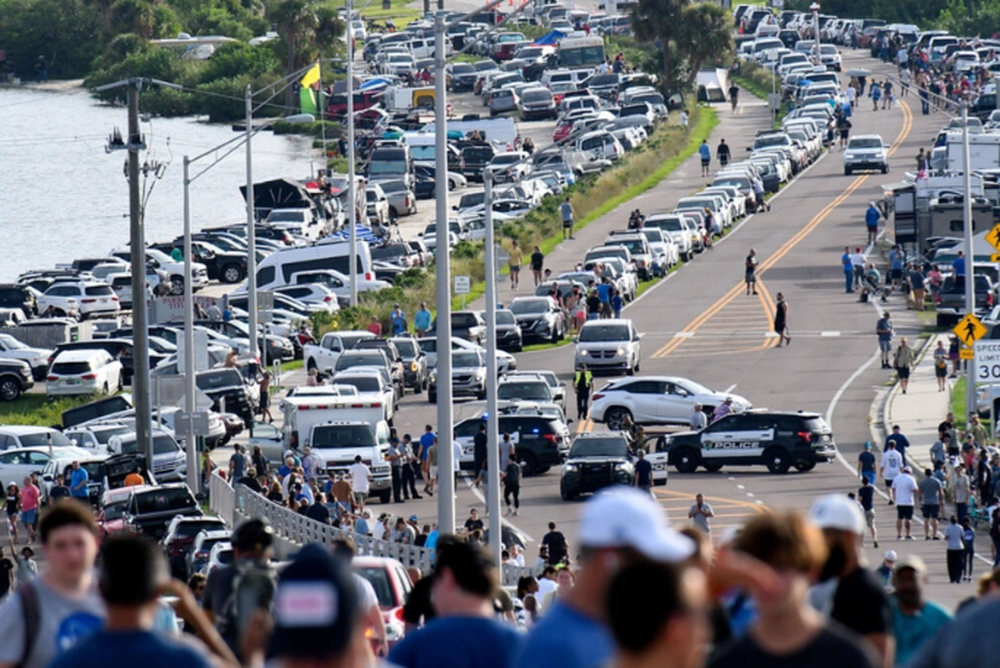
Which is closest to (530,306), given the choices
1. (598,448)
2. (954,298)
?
(954,298)

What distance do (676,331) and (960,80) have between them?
47501 millimetres

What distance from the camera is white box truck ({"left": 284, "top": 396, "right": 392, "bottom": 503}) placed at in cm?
3778

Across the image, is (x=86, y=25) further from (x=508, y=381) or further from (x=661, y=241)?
(x=508, y=381)

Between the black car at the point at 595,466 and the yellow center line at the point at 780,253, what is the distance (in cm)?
1415

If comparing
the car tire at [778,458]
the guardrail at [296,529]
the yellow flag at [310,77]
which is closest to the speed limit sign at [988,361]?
the car tire at [778,458]

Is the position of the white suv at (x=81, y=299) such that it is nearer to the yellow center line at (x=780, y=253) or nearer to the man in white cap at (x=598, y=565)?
the yellow center line at (x=780, y=253)

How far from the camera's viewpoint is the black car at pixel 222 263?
73.0 metres

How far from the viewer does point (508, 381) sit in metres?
43.2

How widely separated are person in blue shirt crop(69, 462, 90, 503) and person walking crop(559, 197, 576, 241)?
3417cm

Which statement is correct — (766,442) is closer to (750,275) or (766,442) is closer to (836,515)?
(750,275)

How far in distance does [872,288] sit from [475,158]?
36.2 metres

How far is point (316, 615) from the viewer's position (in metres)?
6.03

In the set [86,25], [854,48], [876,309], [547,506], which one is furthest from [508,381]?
[86,25]

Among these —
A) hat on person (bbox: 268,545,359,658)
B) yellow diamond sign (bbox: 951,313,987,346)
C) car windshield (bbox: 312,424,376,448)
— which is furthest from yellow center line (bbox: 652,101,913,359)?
hat on person (bbox: 268,545,359,658)
